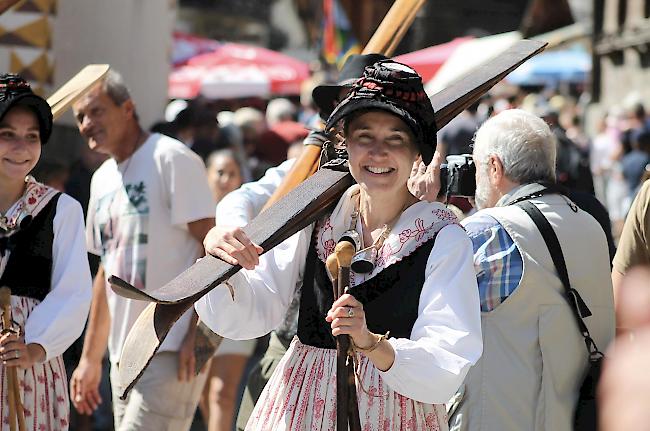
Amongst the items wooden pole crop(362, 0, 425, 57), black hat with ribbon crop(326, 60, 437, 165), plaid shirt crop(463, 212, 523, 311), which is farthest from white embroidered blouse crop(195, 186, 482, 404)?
wooden pole crop(362, 0, 425, 57)

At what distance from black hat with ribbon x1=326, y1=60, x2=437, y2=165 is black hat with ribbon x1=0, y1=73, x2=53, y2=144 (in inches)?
53.2

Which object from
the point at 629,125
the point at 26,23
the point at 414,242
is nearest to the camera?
the point at 414,242

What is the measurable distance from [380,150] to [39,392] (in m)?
1.67

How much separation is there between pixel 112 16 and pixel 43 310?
5.70 m

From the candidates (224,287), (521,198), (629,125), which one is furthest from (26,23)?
(629,125)

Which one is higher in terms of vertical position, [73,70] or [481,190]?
→ [73,70]

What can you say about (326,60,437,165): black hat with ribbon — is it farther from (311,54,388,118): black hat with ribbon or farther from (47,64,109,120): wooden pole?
(47,64,109,120): wooden pole

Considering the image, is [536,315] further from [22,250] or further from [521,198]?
[22,250]

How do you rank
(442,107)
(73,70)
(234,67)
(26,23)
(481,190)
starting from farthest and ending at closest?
(234,67)
(73,70)
(26,23)
(481,190)
(442,107)

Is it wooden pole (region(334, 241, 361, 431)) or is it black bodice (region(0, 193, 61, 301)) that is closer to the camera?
wooden pole (region(334, 241, 361, 431))

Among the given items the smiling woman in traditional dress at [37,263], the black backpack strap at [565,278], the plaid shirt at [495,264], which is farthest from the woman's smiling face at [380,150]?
the smiling woman in traditional dress at [37,263]

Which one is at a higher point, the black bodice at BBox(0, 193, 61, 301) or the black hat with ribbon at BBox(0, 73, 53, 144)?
the black hat with ribbon at BBox(0, 73, 53, 144)

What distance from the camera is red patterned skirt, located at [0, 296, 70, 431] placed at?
442 cm

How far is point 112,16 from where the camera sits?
9.80m
